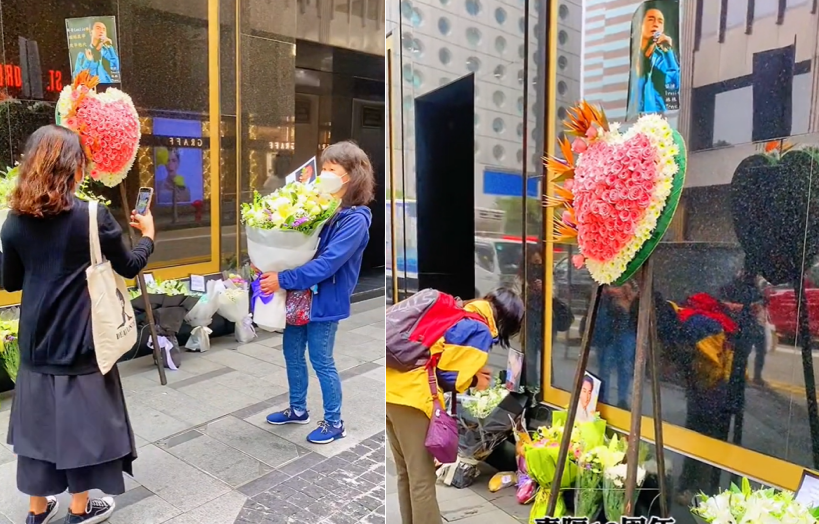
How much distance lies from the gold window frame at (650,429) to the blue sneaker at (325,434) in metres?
1.35

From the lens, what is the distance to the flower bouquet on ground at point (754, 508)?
1914mm

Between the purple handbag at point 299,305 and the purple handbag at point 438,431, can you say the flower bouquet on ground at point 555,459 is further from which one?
the purple handbag at point 299,305

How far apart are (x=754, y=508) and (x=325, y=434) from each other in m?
2.35

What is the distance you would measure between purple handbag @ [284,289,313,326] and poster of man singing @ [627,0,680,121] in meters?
1.95

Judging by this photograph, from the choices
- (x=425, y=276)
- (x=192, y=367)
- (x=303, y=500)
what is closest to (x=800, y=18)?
(x=425, y=276)

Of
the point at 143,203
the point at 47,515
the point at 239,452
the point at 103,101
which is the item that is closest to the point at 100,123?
the point at 103,101

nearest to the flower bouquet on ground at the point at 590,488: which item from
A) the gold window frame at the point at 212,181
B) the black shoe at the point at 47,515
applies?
the black shoe at the point at 47,515

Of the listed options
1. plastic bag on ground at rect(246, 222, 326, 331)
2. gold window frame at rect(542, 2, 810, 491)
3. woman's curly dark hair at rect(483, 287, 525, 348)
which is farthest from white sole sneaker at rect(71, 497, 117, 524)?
gold window frame at rect(542, 2, 810, 491)

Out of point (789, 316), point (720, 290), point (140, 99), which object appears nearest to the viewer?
point (789, 316)

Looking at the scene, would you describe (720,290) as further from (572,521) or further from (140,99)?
(140,99)

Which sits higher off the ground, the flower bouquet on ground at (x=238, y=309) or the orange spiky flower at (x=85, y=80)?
the orange spiky flower at (x=85, y=80)

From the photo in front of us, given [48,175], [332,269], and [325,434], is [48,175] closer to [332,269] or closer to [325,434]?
[332,269]

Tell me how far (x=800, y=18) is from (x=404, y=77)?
131 centimetres

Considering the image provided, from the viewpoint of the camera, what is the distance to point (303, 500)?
10.3 feet
